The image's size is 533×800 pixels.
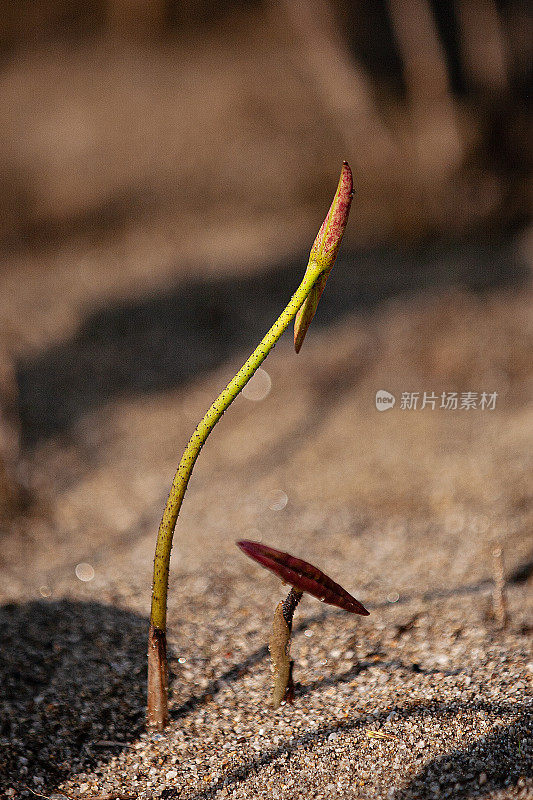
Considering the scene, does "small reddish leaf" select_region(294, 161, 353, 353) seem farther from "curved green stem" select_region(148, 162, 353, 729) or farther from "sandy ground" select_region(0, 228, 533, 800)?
"sandy ground" select_region(0, 228, 533, 800)

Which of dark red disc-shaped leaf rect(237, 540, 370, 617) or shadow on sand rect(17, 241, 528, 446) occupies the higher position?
dark red disc-shaped leaf rect(237, 540, 370, 617)

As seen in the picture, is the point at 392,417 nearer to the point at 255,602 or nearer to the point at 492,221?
the point at 255,602

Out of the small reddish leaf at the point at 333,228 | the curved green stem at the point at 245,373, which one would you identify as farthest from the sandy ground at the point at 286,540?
the small reddish leaf at the point at 333,228

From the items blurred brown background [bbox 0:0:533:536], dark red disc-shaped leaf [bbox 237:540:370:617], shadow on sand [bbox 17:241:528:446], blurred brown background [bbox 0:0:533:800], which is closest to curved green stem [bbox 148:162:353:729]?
dark red disc-shaped leaf [bbox 237:540:370:617]

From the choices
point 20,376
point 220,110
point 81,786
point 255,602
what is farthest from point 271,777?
point 220,110

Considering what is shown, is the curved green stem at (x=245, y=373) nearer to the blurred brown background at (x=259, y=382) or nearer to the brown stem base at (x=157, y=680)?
the brown stem base at (x=157, y=680)

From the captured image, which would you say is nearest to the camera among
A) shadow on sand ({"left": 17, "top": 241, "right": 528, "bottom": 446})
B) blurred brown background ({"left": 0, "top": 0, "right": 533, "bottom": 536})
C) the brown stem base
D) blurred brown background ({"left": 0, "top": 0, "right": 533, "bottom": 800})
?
the brown stem base

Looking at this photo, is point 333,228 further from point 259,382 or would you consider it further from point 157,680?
point 259,382
